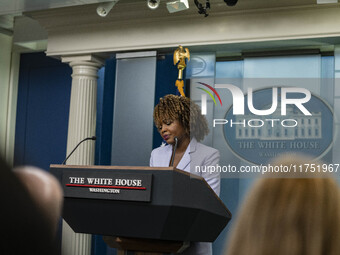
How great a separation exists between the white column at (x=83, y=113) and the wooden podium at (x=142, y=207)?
2646 mm

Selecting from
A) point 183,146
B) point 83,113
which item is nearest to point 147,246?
point 183,146

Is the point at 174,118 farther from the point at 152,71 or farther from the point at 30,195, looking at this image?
the point at 30,195

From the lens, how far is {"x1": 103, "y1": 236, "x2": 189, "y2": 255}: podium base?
217 centimetres

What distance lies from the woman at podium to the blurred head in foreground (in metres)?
1.52

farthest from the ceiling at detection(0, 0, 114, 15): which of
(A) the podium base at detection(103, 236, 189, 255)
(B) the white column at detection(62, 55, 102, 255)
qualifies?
(A) the podium base at detection(103, 236, 189, 255)

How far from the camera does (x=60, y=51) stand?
5.02m

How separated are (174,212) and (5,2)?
346 cm

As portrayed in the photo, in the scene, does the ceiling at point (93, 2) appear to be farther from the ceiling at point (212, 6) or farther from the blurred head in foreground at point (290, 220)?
the blurred head in foreground at point (290, 220)

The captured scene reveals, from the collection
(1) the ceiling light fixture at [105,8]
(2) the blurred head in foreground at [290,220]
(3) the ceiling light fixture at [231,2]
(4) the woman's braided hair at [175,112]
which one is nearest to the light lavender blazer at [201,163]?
(4) the woman's braided hair at [175,112]

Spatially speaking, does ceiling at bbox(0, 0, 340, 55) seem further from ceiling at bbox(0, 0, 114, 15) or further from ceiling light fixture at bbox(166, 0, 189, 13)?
ceiling light fixture at bbox(166, 0, 189, 13)

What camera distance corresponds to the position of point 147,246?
2.19m

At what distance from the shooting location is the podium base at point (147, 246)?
85.5 inches

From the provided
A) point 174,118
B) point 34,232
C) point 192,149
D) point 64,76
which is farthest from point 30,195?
point 64,76

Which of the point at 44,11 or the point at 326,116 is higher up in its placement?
the point at 44,11
